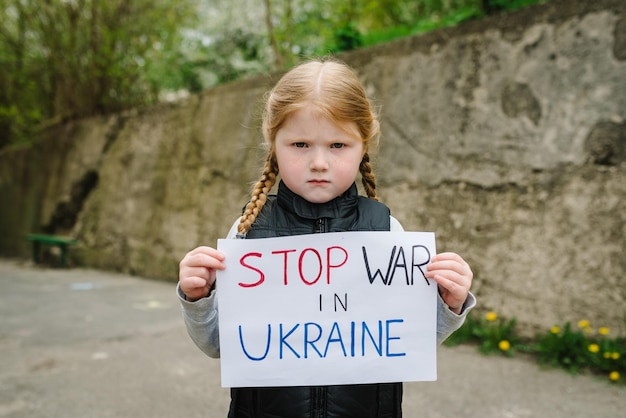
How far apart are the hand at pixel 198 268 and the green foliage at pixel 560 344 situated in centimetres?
214

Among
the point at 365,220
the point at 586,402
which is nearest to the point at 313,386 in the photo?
the point at 365,220

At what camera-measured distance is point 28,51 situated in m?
7.85

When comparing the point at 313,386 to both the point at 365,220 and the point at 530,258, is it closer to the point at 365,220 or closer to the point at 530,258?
the point at 365,220

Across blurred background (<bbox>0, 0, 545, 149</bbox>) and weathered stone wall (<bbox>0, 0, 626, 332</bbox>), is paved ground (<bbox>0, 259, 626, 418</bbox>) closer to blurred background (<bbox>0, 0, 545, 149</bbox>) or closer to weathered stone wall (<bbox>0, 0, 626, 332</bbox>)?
weathered stone wall (<bbox>0, 0, 626, 332</bbox>)

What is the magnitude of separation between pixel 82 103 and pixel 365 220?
7.17 meters

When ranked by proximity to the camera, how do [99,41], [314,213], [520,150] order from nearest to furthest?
[314,213], [520,150], [99,41]

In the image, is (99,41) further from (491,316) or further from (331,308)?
(331,308)

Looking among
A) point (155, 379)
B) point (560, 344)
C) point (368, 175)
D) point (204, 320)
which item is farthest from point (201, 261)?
point (560, 344)

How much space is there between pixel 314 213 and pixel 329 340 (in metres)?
0.30

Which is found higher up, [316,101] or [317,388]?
[316,101]

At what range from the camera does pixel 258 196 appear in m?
1.30

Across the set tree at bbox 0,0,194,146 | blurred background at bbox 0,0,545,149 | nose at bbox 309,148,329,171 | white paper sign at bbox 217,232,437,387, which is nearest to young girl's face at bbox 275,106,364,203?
nose at bbox 309,148,329,171

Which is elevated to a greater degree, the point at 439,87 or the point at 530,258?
the point at 439,87

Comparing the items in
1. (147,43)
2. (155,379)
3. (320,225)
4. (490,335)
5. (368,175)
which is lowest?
(155,379)
